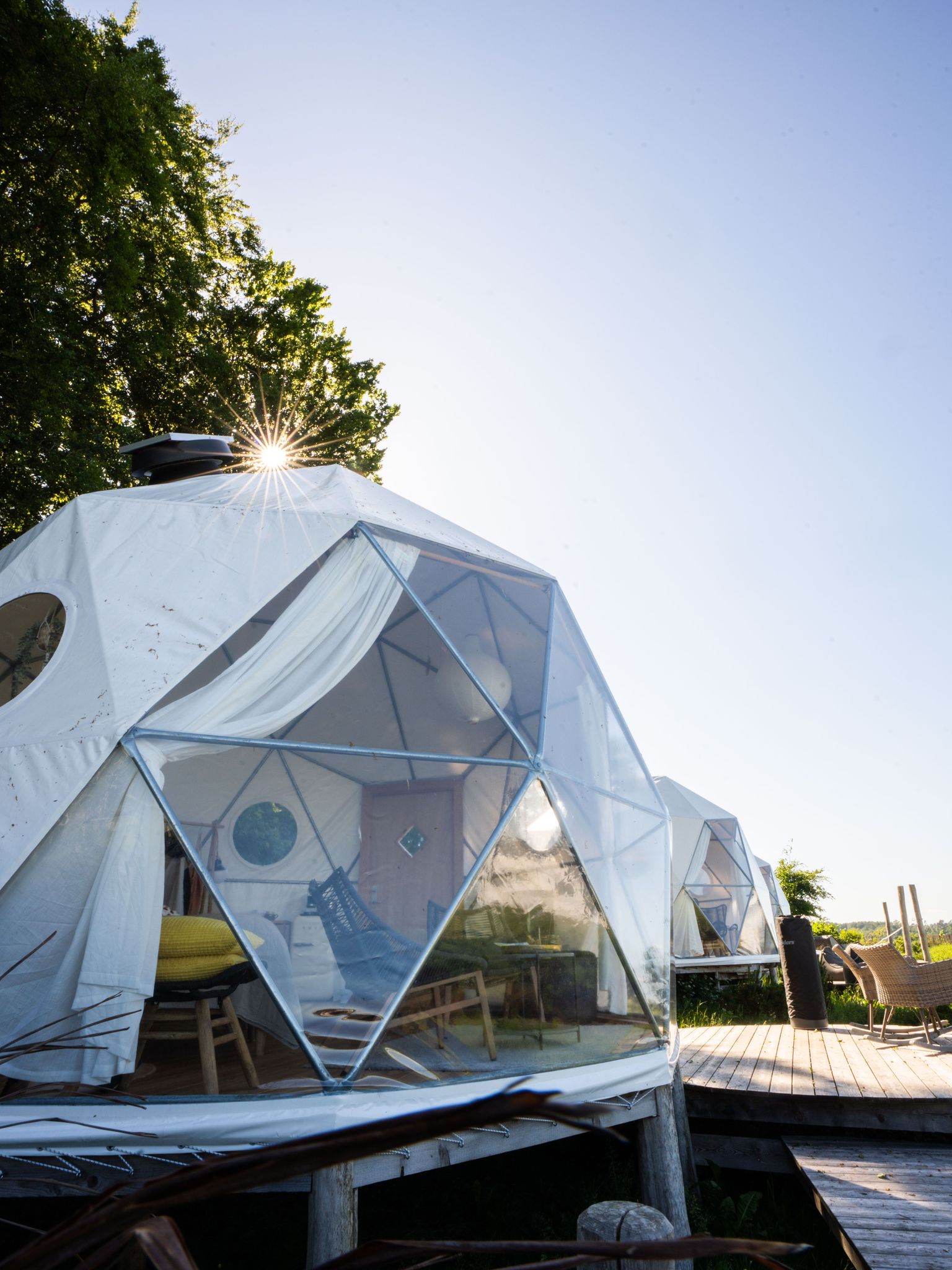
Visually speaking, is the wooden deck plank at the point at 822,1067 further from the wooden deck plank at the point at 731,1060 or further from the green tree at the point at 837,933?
the green tree at the point at 837,933

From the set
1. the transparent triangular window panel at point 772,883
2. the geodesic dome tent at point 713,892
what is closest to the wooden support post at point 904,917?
the geodesic dome tent at point 713,892

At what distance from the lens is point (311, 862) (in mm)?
8766

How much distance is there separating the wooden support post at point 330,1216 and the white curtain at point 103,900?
1128 millimetres

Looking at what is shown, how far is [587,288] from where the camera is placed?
8516mm

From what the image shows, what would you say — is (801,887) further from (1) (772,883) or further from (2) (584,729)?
(2) (584,729)

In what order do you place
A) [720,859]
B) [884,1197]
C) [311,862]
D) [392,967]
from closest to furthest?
[392,967], [884,1197], [311,862], [720,859]

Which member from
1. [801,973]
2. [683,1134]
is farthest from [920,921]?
[683,1134]

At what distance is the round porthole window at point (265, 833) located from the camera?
29.9 feet

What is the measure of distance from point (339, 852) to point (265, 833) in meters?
0.90

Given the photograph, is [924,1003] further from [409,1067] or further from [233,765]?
[233,765]

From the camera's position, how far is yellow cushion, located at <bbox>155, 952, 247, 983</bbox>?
15.6ft

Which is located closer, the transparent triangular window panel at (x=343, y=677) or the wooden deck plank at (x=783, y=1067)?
the transparent triangular window panel at (x=343, y=677)

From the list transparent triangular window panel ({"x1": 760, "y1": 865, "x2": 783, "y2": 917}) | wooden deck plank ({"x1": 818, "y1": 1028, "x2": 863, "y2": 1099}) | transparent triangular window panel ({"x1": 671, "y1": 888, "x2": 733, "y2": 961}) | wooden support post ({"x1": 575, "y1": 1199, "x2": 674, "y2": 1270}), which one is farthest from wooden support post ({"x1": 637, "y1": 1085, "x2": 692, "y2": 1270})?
transparent triangular window panel ({"x1": 760, "y1": 865, "x2": 783, "y2": 917})

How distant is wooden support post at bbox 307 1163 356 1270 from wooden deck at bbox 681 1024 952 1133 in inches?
146
